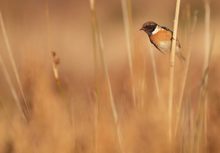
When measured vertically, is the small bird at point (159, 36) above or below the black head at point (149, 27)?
below

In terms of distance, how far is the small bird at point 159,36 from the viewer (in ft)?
6.06

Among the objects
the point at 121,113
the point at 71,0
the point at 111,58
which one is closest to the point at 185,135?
the point at 121,113

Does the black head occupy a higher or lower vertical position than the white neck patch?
higher

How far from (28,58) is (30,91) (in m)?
0.13

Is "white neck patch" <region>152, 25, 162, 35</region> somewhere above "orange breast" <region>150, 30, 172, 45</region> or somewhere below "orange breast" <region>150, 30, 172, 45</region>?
above

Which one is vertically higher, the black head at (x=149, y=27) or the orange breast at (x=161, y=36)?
the black head at (x=149, y=27)

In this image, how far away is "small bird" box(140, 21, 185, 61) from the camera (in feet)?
6.06

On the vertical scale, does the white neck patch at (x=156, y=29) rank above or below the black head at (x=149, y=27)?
below

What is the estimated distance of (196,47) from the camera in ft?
23.6

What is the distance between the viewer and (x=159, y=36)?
1891 mm

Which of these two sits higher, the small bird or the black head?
the black head

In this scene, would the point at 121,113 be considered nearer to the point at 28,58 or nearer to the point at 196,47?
the point at 28,58

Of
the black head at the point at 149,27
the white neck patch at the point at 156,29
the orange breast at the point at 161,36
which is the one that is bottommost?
the orange breast at the point at 161,36

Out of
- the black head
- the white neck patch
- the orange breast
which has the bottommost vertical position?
the orange breast
